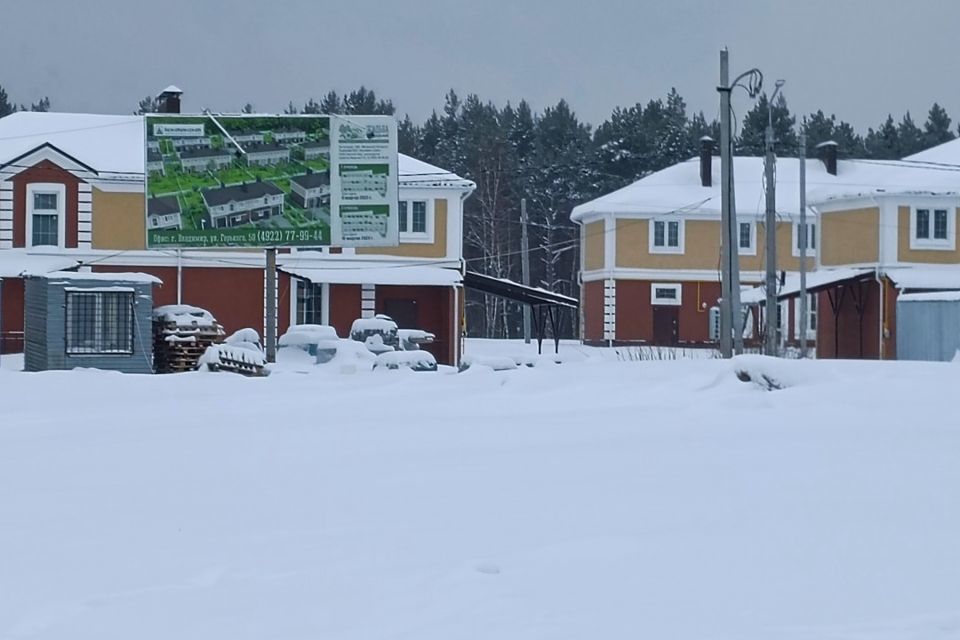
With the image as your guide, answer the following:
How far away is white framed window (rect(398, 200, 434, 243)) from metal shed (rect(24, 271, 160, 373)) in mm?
11580

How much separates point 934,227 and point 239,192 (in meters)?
26.2

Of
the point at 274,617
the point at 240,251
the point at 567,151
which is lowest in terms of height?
the point at 274,617

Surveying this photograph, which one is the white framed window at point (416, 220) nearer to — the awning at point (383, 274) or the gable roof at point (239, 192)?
the awning at point (383, 274)

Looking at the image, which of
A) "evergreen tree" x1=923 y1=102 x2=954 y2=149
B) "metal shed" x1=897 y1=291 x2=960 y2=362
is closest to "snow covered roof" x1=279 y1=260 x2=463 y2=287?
"metal shed" x1=897 y1=291 x2=960 y2=362

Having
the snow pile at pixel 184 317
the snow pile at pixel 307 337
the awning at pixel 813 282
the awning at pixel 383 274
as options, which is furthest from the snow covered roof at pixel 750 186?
the snow pile at pixel 184 317

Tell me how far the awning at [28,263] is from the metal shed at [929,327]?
22.6 meters

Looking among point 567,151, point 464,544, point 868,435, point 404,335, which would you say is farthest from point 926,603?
point 567,151

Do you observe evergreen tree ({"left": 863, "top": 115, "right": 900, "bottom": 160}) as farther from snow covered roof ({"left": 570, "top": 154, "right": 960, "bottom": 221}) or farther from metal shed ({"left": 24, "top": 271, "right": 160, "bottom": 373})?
metal shed ({"left": 24, "top": 271, "right": 160, "bottom": 373})

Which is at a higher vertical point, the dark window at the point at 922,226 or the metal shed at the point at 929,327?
the dark window at the point at 922,226

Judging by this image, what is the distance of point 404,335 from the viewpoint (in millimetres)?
34375

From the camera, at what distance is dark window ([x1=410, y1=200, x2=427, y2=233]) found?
39.6m

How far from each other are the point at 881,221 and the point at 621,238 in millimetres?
12016

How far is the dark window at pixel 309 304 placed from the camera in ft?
129

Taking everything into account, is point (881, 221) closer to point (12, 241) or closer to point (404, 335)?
point (404, 335)
